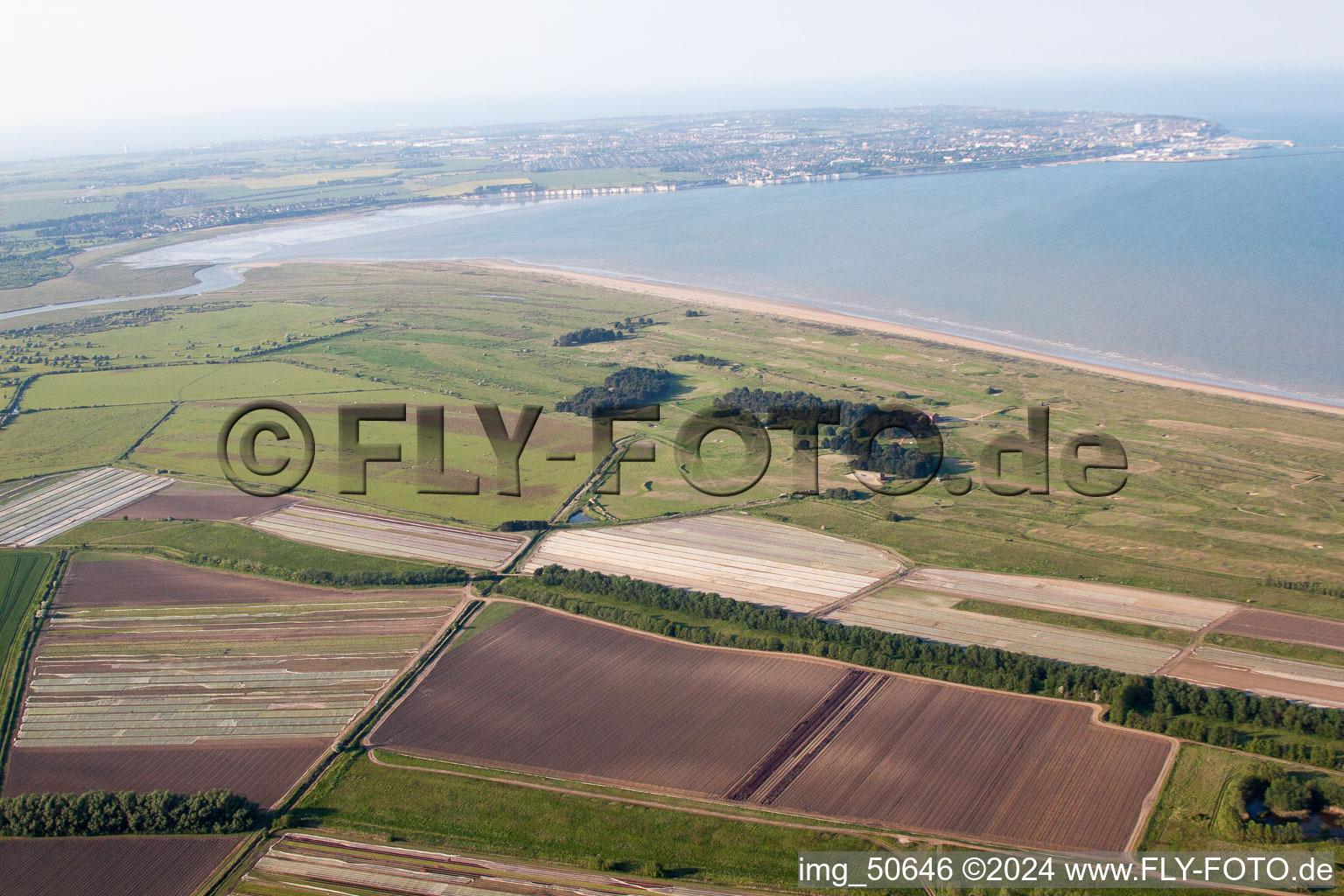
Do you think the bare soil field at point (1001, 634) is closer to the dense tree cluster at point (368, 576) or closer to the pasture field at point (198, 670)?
the dense tree cluster at point (368, 576)

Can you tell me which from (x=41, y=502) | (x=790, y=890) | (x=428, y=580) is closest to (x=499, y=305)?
(x=41, y=502)

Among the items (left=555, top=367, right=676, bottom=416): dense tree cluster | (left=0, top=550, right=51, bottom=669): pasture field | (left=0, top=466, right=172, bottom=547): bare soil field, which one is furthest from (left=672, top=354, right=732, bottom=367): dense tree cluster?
(left=0, top=550, right=51, bottom=669): pasture field

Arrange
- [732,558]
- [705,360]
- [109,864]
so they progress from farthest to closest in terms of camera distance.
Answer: [705,360], [732,558], [109,864]

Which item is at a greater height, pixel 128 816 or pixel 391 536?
pixel 391 536

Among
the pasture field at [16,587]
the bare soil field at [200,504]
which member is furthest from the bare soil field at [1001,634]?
the pasture field at [16,587]

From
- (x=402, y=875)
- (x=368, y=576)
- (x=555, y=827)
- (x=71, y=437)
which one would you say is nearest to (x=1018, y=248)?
(x=368, y=576)

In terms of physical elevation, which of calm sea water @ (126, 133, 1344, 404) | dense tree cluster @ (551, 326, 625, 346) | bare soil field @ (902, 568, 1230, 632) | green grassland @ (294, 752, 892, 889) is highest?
calm sea water @ (126, 133, 1344, 404)

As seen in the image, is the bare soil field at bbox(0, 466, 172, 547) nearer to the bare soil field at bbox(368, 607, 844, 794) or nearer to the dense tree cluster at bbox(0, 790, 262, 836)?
the dense tree cluster at bbox(0, 790, 262, 836)

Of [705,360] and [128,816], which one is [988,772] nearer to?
[128,816]
